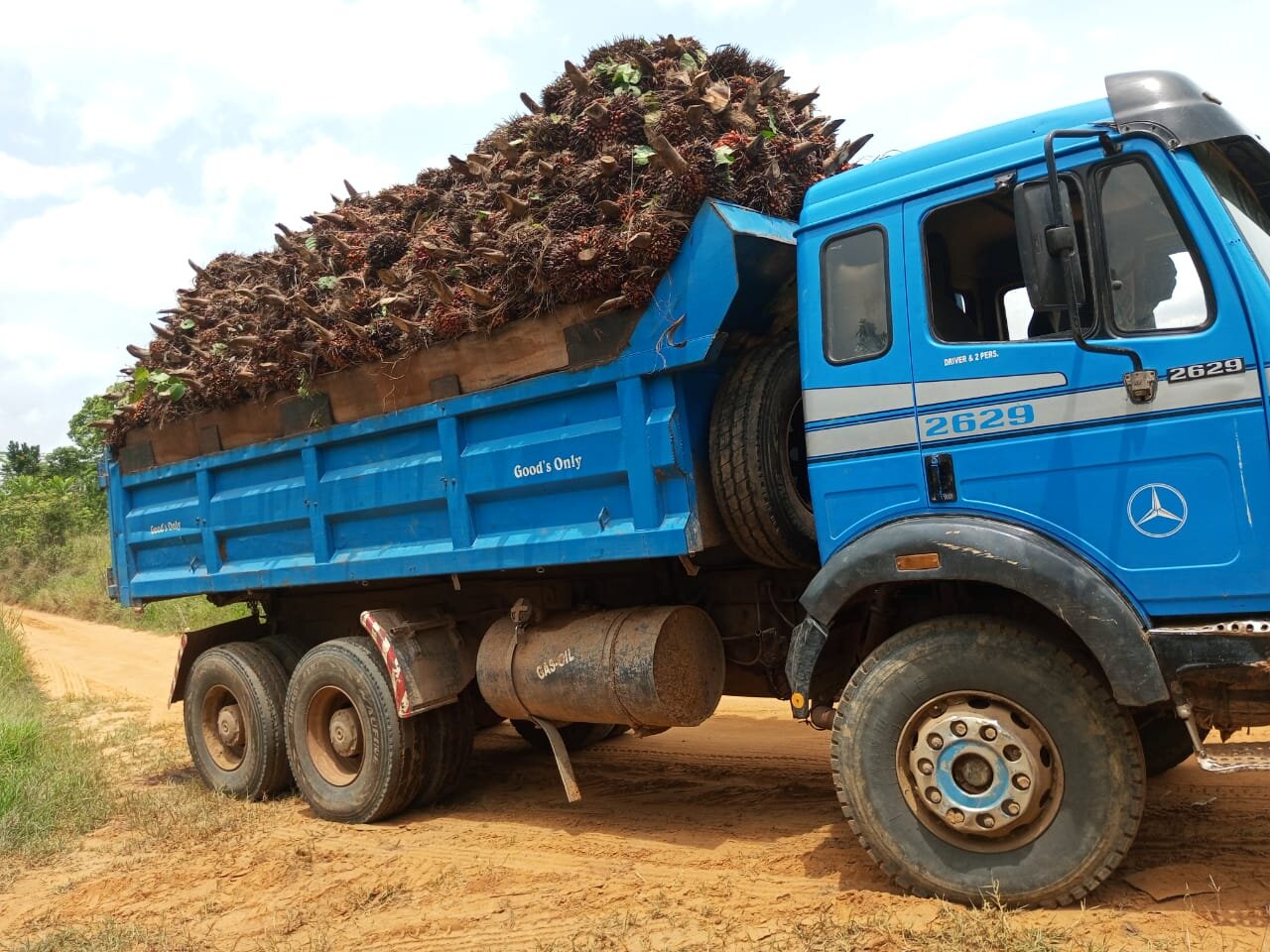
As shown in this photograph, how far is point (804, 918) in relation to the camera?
12.0 feet

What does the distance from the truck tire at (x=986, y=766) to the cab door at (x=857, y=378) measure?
20.4 inches

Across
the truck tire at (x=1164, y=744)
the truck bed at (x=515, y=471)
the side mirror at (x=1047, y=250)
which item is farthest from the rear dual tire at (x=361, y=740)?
the side mirror at (x=1047, y=250)

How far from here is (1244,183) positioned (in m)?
3.51

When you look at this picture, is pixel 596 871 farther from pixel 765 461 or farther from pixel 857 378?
pixel 857 378

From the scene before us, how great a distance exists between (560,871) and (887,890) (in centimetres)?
148

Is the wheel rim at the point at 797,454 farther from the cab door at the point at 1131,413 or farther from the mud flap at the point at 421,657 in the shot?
the mud flap at the point at 421,657

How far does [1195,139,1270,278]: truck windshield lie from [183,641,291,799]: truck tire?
564cm

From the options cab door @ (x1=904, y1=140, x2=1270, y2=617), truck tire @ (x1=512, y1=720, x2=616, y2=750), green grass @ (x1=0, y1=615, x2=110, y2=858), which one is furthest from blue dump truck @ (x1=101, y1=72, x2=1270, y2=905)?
green grass @ (x1=0, y1=615, x2=110, y2=858)

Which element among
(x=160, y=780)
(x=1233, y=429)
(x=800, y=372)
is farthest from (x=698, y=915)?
(x=160, y=780)

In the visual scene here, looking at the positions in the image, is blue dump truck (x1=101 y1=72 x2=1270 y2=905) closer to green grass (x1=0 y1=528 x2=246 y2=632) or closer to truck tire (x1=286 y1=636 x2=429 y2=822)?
truck tire (x1=286 y1=636 x2=429 y2=822)

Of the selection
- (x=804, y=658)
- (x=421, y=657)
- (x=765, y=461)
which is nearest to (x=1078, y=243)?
(x=765, y=461)

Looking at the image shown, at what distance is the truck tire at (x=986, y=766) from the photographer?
3.34m

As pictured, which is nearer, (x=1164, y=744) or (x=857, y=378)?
(x=857, y=378)

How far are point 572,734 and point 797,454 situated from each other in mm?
3354
